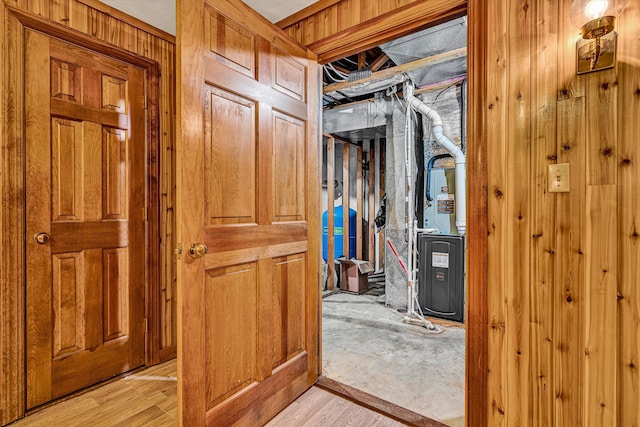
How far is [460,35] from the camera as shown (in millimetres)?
2615

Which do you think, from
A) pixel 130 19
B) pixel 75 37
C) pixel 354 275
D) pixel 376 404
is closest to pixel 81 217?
pixel 75 37

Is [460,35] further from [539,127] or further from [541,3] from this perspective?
[539,127]

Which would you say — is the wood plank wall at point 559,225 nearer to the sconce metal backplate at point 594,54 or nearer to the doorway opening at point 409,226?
the sconce metal backplate at point 594,54

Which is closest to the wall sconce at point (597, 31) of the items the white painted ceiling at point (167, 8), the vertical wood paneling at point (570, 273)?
the vertical wood paneling at point (570, 273)

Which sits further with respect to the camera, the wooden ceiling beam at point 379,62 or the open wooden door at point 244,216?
the wooden ceiling beam at point 379,62

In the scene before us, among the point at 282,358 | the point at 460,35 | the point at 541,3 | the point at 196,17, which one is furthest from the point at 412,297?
the point at 196,17

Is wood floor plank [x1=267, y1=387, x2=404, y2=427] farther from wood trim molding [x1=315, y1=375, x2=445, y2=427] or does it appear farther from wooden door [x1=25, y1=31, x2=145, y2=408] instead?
wooden door [x1=25, y1=31, x2=145, y2=408]

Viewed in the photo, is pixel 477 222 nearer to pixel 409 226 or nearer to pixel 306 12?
pixel 306 12

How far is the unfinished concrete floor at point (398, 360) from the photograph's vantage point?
76.0 inches

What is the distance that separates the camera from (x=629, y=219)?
45.9 inches

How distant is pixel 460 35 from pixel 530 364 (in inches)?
96.8

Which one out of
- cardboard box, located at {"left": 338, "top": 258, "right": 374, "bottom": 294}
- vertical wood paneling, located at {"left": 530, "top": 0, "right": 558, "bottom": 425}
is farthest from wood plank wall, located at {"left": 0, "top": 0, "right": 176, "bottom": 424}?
cardboard box, located at {"left": 338, "top": 258, "right": 374, "bottom": 294}

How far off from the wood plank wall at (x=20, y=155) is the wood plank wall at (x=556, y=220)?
2.02 metres

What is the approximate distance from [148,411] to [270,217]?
129 cm
